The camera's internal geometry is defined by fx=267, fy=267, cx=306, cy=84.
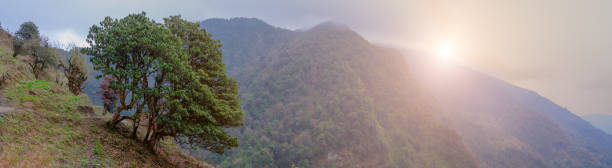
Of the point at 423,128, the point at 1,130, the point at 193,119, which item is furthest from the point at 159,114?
the point at 423,128

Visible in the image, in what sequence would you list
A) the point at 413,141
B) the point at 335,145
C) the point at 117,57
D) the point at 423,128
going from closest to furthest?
1. the point at 117,57
2. the point at 335,145
3. the point at 413,141
4. the point at 423,128

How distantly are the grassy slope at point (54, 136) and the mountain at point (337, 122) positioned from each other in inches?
3701

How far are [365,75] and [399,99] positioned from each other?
29306mm

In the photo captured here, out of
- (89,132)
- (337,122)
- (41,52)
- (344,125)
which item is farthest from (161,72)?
(337,122)

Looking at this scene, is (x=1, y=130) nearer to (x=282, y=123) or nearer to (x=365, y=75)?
(x=282, y=123)

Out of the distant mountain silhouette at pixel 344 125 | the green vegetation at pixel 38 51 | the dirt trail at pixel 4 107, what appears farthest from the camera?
the distant mountain silhouette at pixel 344 125

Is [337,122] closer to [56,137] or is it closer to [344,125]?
[344,125]

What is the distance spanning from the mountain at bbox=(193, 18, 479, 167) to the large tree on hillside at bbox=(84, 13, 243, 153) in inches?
3848

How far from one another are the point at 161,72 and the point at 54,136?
5533 millimetres

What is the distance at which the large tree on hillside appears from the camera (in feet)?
46.1

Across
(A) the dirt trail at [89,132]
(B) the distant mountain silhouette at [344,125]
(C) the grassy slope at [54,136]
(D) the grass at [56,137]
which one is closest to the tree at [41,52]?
(C) the grassy slope at [54,136]

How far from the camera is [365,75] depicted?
618 feet

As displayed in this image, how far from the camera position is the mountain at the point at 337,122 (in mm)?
119562

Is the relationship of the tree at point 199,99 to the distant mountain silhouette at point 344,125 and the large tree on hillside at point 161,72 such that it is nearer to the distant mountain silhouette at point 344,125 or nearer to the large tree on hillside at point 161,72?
the large tree on hillside at point 161,72
